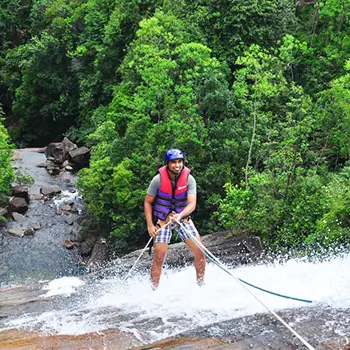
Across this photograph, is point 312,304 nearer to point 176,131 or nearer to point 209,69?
point 176,131

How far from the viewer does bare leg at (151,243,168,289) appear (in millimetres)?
7535

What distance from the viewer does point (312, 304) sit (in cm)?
694

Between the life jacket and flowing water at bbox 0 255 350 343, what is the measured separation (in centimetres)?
143

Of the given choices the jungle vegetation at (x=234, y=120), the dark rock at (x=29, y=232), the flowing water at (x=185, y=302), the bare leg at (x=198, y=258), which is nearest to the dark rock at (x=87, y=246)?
the jungle vegetation at (x=234, y=120)

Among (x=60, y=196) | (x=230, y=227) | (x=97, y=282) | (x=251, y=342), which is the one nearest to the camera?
(x=251, y=342)

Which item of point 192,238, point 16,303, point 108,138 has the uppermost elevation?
point 108,138

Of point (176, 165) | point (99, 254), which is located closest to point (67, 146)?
point (99, 254)

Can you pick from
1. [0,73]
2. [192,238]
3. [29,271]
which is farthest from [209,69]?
[0,73]

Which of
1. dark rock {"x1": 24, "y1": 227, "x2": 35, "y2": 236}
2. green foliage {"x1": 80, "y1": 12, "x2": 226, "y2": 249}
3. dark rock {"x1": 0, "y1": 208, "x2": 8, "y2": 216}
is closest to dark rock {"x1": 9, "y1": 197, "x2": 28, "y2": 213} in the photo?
dark rock {"x1": 0, "y1": 208, "x2": 8, "y2": 216}

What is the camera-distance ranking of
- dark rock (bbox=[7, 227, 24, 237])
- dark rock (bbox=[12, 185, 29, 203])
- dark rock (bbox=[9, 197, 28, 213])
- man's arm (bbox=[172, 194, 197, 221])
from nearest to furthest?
1. man's arm (bbox=[172, 194, 197, 221])
2. dark rock (bbox=[7, 227, 24, 237])
3. dark rock (bbox=[9, 197, 28, 213])
4. dark rock (bbox=[12, 185, 29, 203])

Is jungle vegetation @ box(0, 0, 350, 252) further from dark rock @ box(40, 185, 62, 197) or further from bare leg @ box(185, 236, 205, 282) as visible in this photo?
bare leg @ box(185, 236, 205, 282)

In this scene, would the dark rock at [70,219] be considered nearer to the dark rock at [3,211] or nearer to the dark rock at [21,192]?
the dark rock at [21,192]

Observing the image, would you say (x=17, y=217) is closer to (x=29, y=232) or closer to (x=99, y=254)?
(x=29, y=232)

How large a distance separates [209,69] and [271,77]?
85.0 inches
